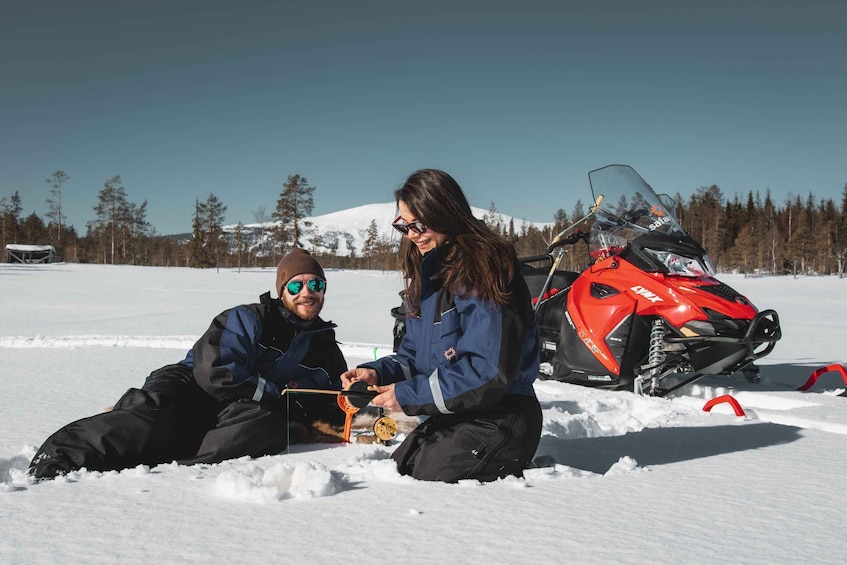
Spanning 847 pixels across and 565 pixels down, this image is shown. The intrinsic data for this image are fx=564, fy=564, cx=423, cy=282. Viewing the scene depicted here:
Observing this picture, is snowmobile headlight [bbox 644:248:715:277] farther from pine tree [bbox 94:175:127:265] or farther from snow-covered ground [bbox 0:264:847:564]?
pine tree [bbox 94:175:127:265]

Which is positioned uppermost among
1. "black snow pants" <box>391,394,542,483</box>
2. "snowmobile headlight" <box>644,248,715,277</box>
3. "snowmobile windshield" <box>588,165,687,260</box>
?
"snowmobile windshield" <box>588,165,687,260</box>

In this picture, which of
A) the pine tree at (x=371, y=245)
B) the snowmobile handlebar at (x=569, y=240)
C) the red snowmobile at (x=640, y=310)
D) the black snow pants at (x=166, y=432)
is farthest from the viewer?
the pine tree at (x=371, y=245)

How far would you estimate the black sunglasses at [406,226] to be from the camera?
7.38 ft

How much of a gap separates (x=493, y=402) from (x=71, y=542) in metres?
1.30

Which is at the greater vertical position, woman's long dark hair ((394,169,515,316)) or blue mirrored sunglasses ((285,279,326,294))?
woman's long dark hair ((394,169,515,316))

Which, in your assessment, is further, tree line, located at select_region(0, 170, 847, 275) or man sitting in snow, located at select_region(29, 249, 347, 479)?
tree line, located at select_region(0, 170, 847, 275)

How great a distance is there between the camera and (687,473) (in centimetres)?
228

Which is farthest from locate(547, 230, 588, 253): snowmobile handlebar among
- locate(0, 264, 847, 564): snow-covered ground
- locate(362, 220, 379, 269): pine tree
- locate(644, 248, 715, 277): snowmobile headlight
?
locate(362, 220, 379, 269): pine tree

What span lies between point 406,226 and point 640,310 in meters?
2.33

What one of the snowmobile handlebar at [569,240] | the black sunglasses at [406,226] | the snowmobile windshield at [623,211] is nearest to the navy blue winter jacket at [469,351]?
the black sunglasses at [406,226]

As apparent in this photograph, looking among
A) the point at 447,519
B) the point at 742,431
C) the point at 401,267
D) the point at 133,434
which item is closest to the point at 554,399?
the point at 742,431

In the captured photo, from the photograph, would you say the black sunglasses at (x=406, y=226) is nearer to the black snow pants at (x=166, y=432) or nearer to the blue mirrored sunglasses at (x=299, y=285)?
the blue mirrored sunglasses at (x=299, y=285)

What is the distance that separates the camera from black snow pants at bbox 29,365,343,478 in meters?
2.20

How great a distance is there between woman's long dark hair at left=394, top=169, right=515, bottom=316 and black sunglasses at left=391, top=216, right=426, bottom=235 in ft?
0.08
